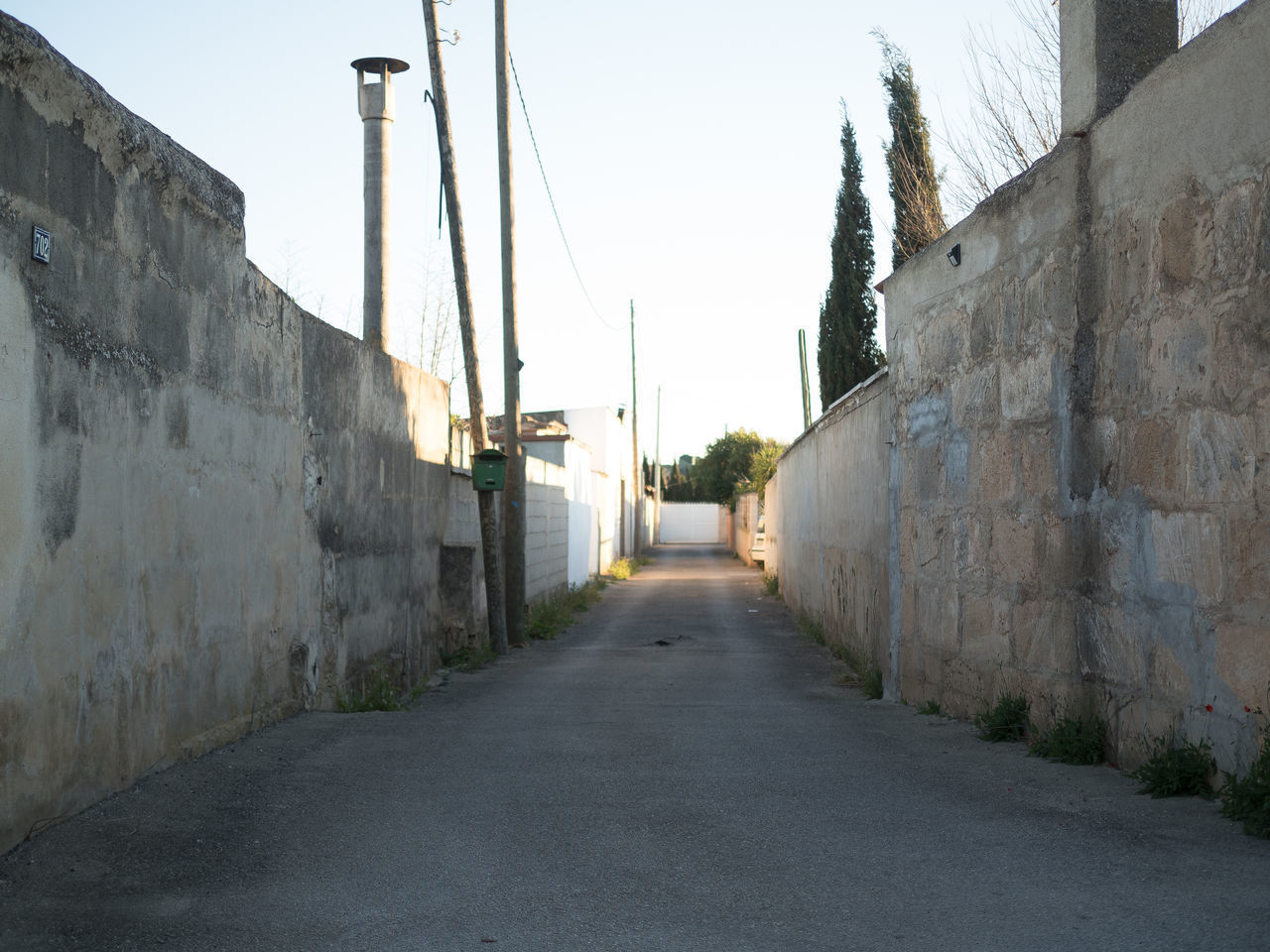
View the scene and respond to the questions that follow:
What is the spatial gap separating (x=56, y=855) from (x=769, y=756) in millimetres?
3434

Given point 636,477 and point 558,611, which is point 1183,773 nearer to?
point 558,611

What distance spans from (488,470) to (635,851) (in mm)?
8558

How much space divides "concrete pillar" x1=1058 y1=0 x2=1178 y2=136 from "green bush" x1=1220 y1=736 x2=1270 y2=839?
321cm

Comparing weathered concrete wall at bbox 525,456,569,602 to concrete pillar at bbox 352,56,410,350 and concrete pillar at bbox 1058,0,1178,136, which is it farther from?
concrete pillar at bbox 1058,0,1178,136

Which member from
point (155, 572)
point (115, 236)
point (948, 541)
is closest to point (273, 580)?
point (155, 572)

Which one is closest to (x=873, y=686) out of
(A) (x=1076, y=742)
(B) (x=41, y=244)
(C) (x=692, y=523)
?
(A) (x=1076, y=742)

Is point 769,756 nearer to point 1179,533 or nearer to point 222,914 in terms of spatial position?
point 1179,533

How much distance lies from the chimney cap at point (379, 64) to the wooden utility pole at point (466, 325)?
1.62 ft

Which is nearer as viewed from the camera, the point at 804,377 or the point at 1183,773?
the point at 1183,773

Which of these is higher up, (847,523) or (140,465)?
(140,465)

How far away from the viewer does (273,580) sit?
23.3ft

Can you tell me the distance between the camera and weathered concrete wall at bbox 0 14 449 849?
4270 mm

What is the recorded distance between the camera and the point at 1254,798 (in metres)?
4.30

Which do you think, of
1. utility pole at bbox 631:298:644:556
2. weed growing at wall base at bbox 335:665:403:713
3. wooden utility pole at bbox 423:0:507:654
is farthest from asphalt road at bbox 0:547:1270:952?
utility pole at bbox 631:298:644:556
